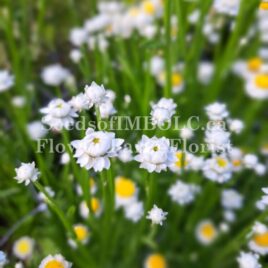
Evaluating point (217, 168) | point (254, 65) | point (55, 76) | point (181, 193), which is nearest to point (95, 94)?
point (217, 168)

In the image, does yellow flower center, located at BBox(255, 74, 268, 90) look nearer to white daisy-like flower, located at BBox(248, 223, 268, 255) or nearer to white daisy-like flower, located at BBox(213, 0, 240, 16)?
white daisy-like flower, located at BBox(213, 0, 240, 16)

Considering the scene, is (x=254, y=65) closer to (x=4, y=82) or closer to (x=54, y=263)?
(x=4, y=82)

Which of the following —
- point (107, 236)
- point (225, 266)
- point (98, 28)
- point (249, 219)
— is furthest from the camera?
point (98, 28)

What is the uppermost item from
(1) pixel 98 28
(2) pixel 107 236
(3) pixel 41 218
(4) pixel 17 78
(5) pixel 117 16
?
(5) pixel 117 16

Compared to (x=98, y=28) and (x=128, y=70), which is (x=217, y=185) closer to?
(x=128, y=70)

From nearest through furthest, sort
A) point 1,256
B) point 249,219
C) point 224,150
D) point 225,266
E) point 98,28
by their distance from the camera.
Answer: point 1,256, point 224,150, point 225,266, point 249,219, point 98,28

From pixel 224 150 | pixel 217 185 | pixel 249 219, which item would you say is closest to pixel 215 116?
pixel 224 150

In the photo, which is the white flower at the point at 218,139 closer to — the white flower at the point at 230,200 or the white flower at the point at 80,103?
the white flower at the point at 80,103

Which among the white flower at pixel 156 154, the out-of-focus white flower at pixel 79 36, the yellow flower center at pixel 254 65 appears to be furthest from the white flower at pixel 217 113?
the yellow flower center at pixel 254 65
